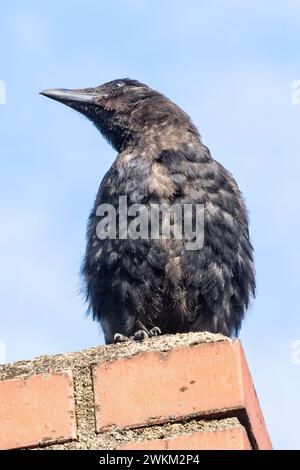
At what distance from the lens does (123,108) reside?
5.66 meters

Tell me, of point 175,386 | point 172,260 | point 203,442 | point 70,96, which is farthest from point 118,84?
point 203,442

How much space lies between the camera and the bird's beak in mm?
5748

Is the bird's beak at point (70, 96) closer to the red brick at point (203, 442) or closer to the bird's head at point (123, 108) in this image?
the bird's head at point (123, 108)

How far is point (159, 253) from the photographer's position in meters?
4.55

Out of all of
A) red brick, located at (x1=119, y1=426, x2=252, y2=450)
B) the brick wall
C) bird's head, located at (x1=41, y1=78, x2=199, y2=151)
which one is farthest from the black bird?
red brick, located at (x1=119, y1=426, x2=252, y2=450)

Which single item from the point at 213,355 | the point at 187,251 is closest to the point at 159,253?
the point at 187,251

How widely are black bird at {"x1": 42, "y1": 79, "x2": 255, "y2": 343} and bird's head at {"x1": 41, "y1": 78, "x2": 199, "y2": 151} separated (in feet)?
1.53

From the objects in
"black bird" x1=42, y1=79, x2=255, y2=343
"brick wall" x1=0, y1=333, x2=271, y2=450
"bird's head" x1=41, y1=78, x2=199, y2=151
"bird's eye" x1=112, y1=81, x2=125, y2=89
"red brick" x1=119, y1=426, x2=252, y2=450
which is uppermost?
"bird's eye" x1=112, y1=81, x2=125, y2=89

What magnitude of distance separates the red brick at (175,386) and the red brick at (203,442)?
6 centimetres

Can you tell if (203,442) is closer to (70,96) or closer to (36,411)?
(36,411)

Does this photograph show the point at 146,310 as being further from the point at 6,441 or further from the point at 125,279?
the point at 6,441

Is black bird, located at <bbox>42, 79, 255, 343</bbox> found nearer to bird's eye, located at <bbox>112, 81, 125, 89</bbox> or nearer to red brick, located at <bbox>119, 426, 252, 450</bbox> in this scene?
bird's eye, located at <bbox>112, 81, 125, 89</bbox>

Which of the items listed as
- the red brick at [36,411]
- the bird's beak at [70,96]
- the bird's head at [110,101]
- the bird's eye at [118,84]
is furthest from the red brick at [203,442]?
the bird's eye at [118,84]
